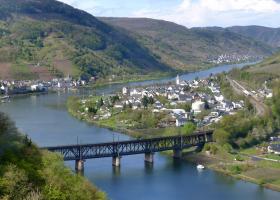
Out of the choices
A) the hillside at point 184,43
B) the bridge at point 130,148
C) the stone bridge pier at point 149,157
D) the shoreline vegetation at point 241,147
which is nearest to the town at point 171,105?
the shoreline vegetation at point 241,147

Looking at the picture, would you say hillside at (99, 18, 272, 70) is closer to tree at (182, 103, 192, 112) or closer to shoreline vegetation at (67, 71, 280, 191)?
tree at (182, 103, 192, 112)

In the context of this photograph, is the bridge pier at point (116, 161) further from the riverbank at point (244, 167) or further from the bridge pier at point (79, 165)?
the riverbank at point (244, 167)

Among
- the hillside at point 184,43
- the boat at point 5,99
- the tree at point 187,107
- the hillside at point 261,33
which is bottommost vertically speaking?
the boat at point 5,99

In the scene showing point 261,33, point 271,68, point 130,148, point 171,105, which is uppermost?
point 261,33

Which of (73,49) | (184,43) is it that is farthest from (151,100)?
(184,43)

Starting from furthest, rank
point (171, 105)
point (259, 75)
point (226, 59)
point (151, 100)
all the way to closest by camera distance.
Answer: point (226, 59) < point (259, 75) < point (151, 100) < point (171, 105)

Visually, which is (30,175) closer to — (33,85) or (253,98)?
(253,98)
